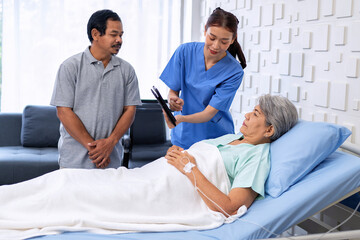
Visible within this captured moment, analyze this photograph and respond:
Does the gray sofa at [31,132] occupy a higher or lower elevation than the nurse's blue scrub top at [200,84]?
lower

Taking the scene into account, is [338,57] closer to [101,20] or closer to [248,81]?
[248,81]

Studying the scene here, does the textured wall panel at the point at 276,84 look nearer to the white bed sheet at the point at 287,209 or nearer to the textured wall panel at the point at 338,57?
the textured wall panel at the point at 338,57

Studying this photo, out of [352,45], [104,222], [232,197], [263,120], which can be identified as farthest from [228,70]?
[104,222]

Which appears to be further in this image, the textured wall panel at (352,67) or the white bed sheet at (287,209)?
the textured wall panel at (352,67)

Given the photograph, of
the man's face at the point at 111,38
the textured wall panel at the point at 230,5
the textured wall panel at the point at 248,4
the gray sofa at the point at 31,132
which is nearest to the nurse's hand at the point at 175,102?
the man's face at the point at 111,38

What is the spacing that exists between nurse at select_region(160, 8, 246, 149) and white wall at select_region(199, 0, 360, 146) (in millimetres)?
320

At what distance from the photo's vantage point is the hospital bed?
5.19ft

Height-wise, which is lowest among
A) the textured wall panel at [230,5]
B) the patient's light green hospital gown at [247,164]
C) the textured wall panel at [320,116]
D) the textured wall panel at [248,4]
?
the patient's light green hospital gown at [247,164]

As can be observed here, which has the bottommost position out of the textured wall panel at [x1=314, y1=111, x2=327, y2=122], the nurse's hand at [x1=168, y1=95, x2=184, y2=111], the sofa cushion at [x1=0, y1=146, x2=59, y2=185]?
the sofa cushion at [x1=0, y1=146, x2=59, y2=185]

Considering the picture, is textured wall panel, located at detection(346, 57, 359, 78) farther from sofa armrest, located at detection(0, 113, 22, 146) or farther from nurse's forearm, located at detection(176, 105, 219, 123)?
sofa armrest, located at detection(0, 113, 22, 146)

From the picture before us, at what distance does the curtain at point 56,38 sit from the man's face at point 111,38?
2.50 m

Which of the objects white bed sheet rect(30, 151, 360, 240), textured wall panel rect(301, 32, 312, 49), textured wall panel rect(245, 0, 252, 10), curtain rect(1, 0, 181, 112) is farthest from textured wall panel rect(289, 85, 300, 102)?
curtain rect(1, 0, 181, 112)

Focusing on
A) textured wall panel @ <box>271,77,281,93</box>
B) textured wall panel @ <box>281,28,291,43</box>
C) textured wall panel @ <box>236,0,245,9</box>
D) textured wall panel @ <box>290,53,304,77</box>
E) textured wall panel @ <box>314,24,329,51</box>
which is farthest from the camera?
textured wall panel @ <box>236,0,245,9</box>

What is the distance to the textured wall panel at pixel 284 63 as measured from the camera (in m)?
2.57
